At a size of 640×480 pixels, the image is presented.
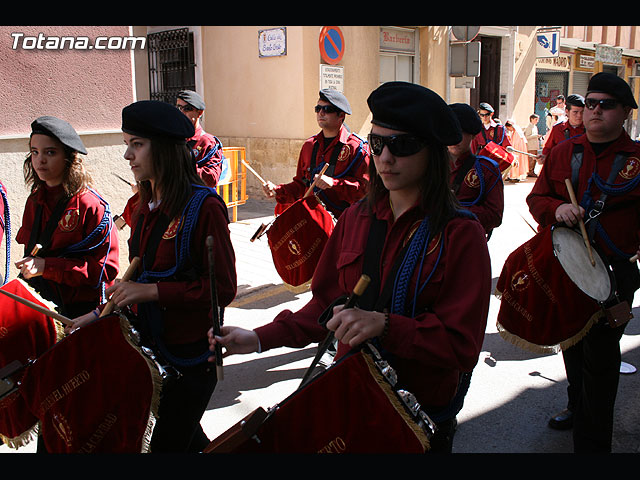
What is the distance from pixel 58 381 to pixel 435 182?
161cm

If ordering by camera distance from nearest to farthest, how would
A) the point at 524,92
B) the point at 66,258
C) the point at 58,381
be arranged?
1. the point at 58,381
2. the point at 66,258
3. the point at 524,92

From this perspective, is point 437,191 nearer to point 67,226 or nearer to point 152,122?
point 152,122

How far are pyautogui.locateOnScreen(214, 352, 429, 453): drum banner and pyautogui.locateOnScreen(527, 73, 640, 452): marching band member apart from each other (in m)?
2.10

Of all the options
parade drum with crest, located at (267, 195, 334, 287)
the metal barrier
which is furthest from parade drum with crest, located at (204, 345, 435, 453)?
the metal barrier

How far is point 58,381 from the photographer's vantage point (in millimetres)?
2393

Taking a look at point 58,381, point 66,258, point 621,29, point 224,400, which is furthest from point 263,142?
point 621,29

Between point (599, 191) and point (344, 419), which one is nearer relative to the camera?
point (344, 419)

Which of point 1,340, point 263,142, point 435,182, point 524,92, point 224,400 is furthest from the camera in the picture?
point 524,92

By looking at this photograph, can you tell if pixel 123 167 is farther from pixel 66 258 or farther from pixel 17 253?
pixel 66 258

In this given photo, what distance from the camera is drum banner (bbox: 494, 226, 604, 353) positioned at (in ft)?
11.6

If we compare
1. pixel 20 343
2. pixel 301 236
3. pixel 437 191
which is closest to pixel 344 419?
pixel 437 191

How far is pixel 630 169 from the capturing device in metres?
3.60

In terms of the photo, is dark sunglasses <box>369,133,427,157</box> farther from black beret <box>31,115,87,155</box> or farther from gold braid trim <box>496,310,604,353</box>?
black beret <box>31,115,87,155</box>

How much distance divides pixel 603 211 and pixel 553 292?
56 cm
